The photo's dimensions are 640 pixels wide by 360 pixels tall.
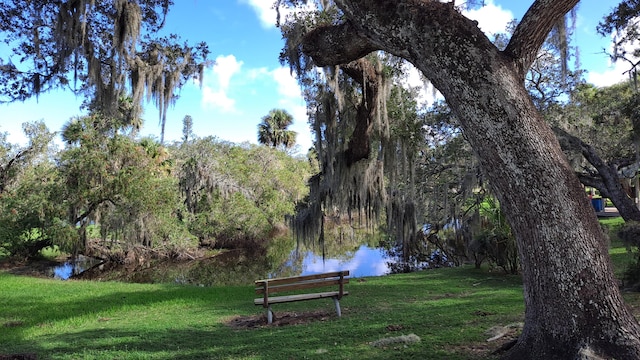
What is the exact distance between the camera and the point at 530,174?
302 centimetres

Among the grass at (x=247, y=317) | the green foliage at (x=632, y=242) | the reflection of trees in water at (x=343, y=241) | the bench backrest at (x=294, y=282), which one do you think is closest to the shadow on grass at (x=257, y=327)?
the grass at (x=247, y=317)

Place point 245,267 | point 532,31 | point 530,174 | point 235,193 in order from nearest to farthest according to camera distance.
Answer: point 530,174 < point 532,31 < point 245,267 < point 235,193

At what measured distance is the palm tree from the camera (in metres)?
36.5

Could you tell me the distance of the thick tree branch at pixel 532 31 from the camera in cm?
336

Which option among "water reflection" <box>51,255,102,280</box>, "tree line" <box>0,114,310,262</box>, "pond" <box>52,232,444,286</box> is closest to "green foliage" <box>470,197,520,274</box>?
"pond" <box>52,232,444,286</box>

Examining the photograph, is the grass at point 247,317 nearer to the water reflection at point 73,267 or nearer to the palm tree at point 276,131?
the water reflection at point 73,267

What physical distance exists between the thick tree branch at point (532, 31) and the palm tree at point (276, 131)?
109 ft

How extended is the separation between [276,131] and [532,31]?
1328 inches

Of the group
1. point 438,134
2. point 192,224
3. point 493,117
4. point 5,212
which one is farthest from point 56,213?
point 493,117

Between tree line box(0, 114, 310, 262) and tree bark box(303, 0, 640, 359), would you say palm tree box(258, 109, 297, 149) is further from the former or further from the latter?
tree bark box(303, 0, 640, 359)

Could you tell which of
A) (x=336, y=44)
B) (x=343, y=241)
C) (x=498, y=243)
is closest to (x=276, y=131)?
(x=343, y=241)

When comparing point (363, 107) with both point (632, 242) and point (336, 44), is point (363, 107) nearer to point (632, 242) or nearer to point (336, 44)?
point (336, 44)

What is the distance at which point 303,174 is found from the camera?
1167 inches

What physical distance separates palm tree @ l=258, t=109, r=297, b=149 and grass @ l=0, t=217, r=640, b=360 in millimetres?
25861
